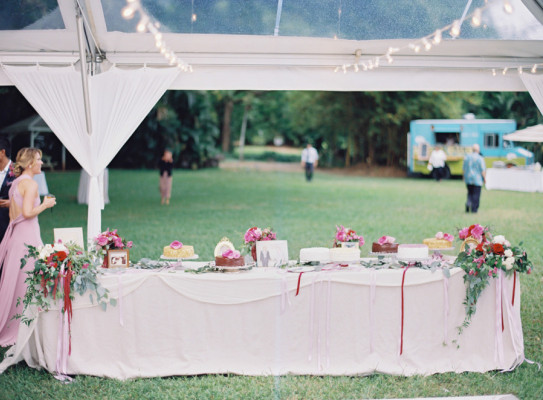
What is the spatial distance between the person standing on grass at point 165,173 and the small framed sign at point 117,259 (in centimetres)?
1087

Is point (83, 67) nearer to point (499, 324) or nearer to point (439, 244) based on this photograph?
point (439, 244)

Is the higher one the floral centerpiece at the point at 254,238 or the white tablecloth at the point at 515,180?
the white tablecloth at the point at 515,180

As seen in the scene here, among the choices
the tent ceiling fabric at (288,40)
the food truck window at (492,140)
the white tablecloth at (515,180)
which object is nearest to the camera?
the tent ceiling fabric at (288,40)

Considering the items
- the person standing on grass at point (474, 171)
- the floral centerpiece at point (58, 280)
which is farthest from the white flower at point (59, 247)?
the person standing on grass at point (474, 171)

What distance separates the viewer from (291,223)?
13336 mm

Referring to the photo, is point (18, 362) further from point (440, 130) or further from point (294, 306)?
point (440, 130)

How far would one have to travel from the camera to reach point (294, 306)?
15.8 ft

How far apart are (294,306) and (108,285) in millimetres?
1313

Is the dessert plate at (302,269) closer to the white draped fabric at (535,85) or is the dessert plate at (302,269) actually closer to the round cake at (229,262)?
the round cake at (229,262)

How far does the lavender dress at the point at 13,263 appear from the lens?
5.49m

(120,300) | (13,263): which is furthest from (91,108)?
(120,300)

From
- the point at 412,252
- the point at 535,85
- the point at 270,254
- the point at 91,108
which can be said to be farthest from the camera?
the point at 535,85

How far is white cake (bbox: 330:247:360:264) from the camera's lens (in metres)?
5.08

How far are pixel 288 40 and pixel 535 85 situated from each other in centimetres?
252
